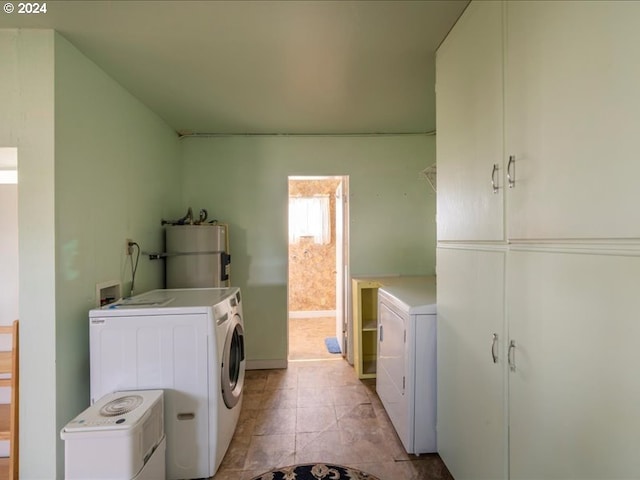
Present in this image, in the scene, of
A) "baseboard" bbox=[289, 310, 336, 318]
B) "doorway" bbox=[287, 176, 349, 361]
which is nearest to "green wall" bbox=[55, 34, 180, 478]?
"doorway" bbox=[287, 176, 349, 361]

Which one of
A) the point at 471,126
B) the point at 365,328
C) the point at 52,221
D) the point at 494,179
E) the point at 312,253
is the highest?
the point at 471,126

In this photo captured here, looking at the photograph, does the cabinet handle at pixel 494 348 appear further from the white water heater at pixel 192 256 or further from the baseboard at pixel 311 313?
the baseboard at pixel 311 313

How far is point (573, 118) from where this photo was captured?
0.77 m

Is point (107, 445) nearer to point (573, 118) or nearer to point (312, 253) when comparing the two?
point (573, 118)

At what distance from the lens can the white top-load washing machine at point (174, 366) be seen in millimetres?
1517

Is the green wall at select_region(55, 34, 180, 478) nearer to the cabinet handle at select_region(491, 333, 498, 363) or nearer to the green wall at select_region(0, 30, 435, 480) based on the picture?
the green wall at select_region(0, 30, 435, 480)

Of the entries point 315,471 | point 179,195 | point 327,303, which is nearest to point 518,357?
point 315,471

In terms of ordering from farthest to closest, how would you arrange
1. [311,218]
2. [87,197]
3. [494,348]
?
1. [311,218]
2. [87,197]
3. [494,348]

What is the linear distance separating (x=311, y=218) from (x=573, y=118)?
422 cm

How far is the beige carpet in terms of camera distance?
11.1 feet

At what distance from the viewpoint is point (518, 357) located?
1.00m

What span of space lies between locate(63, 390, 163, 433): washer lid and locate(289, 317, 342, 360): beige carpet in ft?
6.61

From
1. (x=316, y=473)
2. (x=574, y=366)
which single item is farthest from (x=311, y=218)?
(x=574, y=366)

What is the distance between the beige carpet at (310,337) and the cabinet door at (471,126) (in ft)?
7.73
